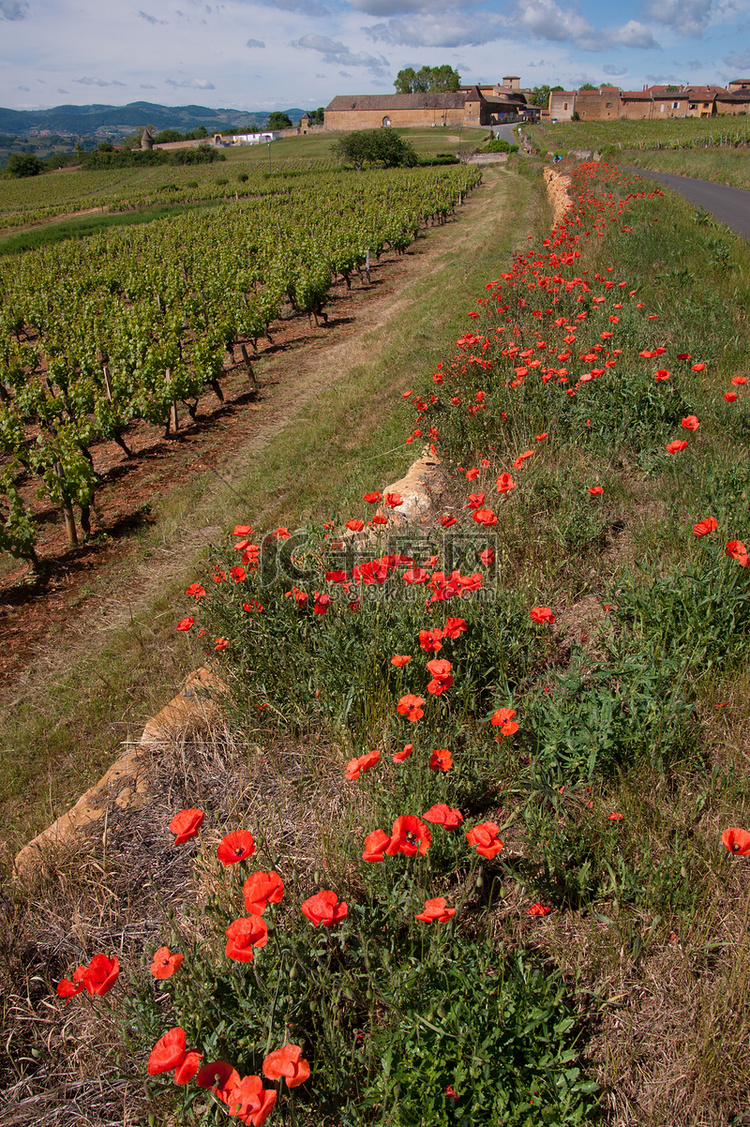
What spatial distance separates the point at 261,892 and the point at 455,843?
2.32 feet

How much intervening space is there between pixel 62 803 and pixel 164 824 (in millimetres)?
1479

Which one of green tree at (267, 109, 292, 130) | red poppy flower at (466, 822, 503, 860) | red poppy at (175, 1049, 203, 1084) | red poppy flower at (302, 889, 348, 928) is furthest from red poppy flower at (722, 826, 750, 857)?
green tree at (267, 109, 292, 130)

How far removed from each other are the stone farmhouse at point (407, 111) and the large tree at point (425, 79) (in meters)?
32.0

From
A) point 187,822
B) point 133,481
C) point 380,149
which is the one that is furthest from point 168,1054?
point 380,149

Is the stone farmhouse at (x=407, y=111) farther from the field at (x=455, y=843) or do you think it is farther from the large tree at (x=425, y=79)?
the field at (x=455, y=843)

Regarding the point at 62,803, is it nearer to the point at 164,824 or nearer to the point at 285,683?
the point at 164,824

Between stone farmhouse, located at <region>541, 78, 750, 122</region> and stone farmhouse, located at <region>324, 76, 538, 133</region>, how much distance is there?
11188mm

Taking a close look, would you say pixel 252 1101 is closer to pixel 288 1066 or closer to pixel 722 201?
pixel 288 1066

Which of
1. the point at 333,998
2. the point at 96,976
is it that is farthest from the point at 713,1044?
the point at 96,976

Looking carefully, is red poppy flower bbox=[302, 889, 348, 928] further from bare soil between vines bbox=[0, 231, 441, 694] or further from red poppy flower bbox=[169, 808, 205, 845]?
bare soil between vines bbox=[0, 231, 441, 694]

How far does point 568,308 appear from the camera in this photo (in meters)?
6.45

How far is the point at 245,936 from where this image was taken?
1333 mm

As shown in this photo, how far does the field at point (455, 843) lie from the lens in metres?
1.42

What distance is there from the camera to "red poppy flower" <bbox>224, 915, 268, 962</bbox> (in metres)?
1.32
